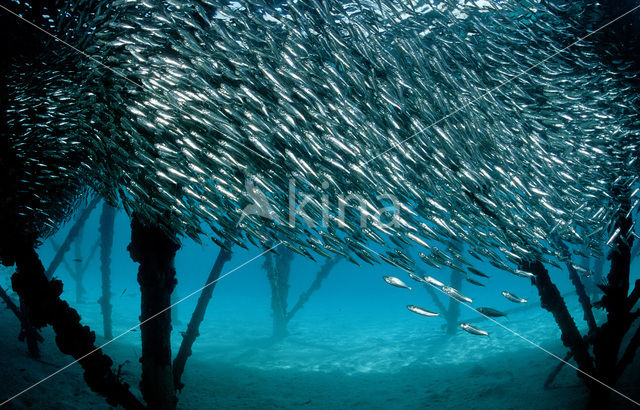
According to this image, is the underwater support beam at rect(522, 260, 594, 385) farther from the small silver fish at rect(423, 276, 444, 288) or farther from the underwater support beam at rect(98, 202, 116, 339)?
the underwater support beam at rect(98, 202, 116, 339)

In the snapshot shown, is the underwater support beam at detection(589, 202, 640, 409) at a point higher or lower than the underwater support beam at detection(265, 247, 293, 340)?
lower

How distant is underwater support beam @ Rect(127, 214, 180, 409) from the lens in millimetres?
4078

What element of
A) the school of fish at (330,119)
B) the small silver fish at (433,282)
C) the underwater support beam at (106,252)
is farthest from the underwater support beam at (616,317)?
the underwater support beam at (106,252)

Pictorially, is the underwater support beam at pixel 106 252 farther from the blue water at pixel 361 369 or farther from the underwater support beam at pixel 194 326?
the underwater support beam at pixel 194 326

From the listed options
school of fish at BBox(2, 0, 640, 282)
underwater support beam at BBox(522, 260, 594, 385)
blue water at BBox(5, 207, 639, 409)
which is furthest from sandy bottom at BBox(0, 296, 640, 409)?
school of fish at BBox(2, 0, 640, 282)

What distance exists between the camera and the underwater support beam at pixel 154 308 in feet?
13.4

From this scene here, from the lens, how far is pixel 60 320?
3.46 metres

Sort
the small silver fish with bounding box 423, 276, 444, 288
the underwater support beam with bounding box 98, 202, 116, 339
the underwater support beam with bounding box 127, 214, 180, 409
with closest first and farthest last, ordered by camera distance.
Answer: the small silver fish with bounding box 423, 276, 444, 288 → the underwater support beam with bounding box 127, 214, 180, 409 → the underwater support beam with bounding box 98, 202, 116, 339

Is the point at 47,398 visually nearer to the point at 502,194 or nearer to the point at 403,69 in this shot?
the point at 403,69

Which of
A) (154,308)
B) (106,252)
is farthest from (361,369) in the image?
(106,252)

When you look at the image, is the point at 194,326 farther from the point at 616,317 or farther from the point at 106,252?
the point at 106,252

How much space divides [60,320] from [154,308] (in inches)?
36.3

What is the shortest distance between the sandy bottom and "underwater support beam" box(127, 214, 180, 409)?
228 centimetres

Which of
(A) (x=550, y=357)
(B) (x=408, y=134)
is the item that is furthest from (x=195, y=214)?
(A) (x=550, y=357)
